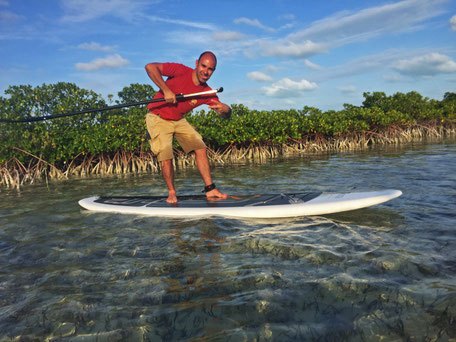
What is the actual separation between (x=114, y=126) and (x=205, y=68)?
415 inches

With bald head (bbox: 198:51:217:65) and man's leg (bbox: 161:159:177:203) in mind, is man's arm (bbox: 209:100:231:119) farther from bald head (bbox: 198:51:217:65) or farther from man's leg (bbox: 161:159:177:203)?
man's leg (bbox: 161:159:177:203)

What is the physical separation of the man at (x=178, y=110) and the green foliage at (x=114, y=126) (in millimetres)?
8579

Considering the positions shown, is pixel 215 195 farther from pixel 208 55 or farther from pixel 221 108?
pixel 208 55

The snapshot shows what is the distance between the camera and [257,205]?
15.6ft

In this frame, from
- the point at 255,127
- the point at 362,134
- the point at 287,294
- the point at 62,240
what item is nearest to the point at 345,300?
the point at 287,294

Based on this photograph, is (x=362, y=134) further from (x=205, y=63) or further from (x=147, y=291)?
(x=147, y=291)

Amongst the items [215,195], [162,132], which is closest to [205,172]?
[215,195]

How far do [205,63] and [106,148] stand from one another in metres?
9.78

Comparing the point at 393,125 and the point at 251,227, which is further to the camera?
the point at 393,125

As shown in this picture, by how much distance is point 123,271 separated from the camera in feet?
Result: 9.93

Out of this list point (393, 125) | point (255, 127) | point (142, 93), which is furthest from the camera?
point (142, 93)

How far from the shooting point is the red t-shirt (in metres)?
5.53

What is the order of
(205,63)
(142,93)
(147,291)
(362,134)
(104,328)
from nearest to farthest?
(104,328)
(147,291)
(205,63)
(362,134)
(142,93)

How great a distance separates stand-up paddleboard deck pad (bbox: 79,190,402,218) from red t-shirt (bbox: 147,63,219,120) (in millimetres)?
1560
